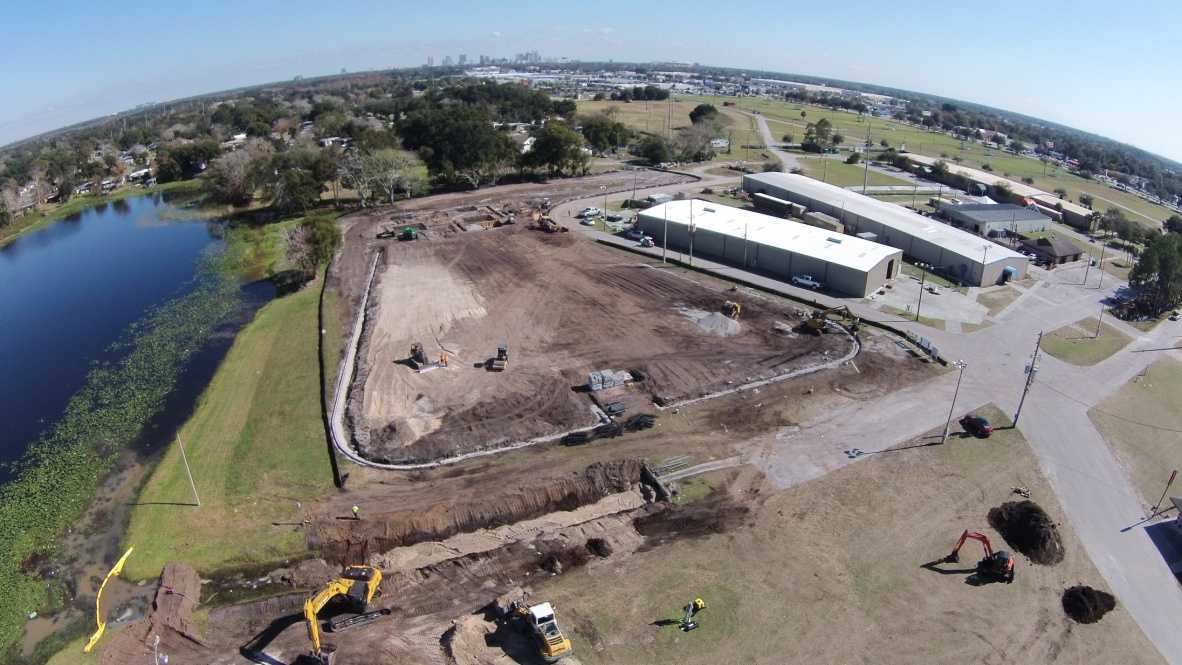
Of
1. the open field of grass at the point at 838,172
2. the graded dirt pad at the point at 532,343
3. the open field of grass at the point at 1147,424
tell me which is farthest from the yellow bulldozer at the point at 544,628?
the open field of grass at the point at 838,172

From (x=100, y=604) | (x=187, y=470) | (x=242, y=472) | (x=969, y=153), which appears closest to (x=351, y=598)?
(x=100, y=604)

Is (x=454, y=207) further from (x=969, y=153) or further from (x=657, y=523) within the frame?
(x=969, y=153)

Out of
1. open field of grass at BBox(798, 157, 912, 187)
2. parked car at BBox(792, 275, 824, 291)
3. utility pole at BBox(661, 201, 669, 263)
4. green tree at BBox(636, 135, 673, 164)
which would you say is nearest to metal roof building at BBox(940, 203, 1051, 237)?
open field of grass at BBox(798, 157, 912, 187)

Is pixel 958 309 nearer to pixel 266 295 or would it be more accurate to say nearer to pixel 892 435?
pixel 892 435

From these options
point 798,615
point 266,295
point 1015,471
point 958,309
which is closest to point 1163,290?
point 958,309

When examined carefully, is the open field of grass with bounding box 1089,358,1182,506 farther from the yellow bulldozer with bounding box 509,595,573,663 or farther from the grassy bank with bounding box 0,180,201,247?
the grassy bank with bounding box 0,180,201,247
